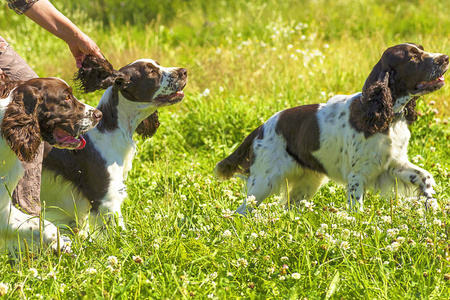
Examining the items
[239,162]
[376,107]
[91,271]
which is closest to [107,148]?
[239,162]

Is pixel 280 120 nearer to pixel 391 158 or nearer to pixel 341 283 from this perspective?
pixel 391 158

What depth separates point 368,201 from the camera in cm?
446

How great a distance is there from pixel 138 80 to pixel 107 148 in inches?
21.9

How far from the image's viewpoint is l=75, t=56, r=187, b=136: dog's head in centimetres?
422

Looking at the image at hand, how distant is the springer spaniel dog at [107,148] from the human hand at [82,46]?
2.3 inches

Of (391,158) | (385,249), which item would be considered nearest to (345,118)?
(391,158)

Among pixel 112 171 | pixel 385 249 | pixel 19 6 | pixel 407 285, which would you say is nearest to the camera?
pixel 407 285

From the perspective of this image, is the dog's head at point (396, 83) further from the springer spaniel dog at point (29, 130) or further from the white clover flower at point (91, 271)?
the white clover flower at point (91, 271)

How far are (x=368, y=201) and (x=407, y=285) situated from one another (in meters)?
1.76

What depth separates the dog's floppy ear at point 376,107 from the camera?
13.6 feet

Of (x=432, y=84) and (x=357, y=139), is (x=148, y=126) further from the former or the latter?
(x=432, y=84)

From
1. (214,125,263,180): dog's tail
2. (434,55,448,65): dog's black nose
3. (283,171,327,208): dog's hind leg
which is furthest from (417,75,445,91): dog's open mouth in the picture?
(214,125,263,180): dog's tail

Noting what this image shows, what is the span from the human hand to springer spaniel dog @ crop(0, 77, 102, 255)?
1.82 ft

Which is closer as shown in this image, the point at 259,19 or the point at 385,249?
the point at 385,249
